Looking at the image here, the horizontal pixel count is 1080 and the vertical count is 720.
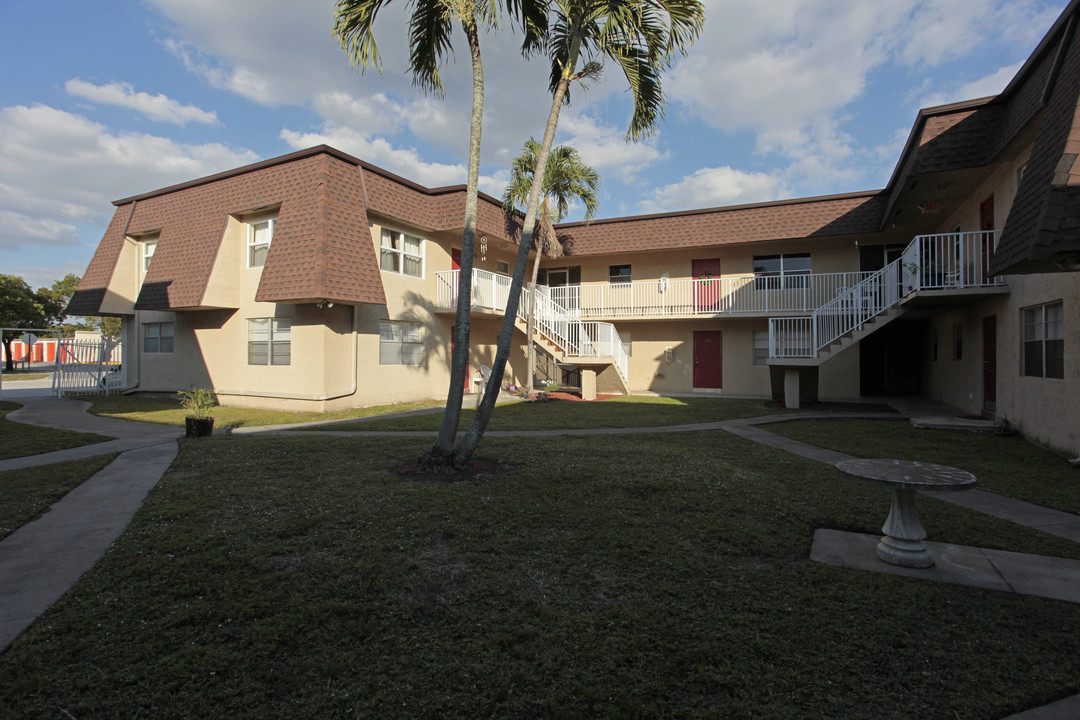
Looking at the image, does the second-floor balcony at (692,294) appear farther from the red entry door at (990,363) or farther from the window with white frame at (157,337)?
the window with white frame at (157,337)

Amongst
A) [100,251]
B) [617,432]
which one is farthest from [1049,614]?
[100,251]

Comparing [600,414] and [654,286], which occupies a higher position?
[654,286]

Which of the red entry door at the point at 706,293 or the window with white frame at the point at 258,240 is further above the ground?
the window with white frame at the point at 258,240

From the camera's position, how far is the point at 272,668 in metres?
2.86

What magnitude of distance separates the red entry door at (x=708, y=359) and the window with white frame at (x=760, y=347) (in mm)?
1128

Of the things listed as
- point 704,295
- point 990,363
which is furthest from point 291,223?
point 990,363

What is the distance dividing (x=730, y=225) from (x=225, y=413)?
16187 millimetres

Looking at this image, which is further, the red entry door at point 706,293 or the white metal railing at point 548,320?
the red entry door at point 706,293

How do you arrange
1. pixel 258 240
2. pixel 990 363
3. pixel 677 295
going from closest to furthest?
pixel 990 363
pixel 258 240
pixel 677 295

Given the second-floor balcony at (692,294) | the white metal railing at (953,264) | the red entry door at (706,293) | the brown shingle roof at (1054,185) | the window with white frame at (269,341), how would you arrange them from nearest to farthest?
1. the brown shingle roof at (1054,185)
2. the white metal railing at (953,264)
3. the window with white frame at (269,341)
4. the second-floor balcony at (692,294)
5. the red entry door at (706,293)

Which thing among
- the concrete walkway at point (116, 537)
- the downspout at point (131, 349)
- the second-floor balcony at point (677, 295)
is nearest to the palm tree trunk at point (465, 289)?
the concrete walkway at point (116, 537)

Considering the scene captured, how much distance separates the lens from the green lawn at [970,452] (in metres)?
6.60

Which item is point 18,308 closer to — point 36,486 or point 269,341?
point 269,341

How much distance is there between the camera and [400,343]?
1628 cm
